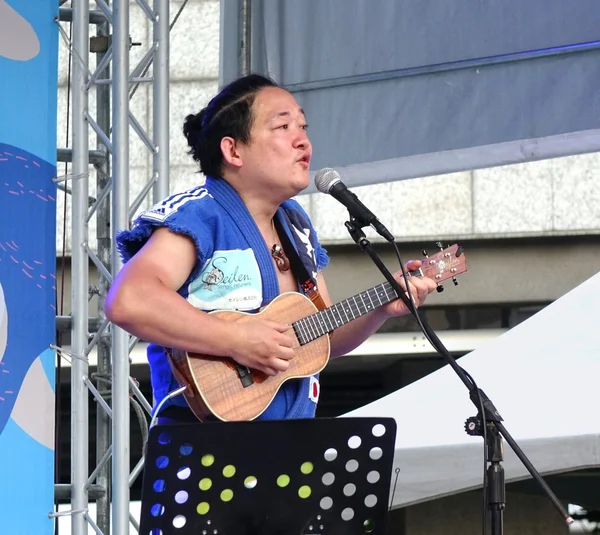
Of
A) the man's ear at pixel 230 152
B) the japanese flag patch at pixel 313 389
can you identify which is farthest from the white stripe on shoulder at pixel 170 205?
the japanese flag patch at pixel 313 389

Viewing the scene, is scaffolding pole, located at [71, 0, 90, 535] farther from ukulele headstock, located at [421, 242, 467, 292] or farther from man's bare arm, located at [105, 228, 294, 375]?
ukulele headstock, located at [421, 242, 467, 292]

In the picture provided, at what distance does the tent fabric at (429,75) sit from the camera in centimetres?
456

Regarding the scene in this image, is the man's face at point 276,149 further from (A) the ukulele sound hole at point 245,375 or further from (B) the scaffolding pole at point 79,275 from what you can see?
(B) the scaffolding pole at point 79,275

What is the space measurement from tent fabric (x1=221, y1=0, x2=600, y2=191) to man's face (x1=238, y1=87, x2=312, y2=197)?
186cm

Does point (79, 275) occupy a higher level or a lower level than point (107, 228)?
lower

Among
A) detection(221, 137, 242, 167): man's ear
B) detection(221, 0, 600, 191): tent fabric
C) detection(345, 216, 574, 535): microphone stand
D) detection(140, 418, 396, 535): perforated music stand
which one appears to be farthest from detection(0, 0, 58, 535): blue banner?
detection(345, 216, 574, 535): microphone stand

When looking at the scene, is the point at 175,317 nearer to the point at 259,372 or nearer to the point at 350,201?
the point at 259,372

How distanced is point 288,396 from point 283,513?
45 cm

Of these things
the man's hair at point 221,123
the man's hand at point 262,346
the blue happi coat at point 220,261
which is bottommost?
the man's hand at point 262,346

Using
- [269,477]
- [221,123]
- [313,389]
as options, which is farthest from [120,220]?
[269,477]

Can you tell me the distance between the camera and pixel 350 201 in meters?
2.73

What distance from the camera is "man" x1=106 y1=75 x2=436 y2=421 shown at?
8.68ft

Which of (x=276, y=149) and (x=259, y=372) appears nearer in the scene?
(x=259, y=372)

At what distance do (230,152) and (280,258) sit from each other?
1.13 feet
